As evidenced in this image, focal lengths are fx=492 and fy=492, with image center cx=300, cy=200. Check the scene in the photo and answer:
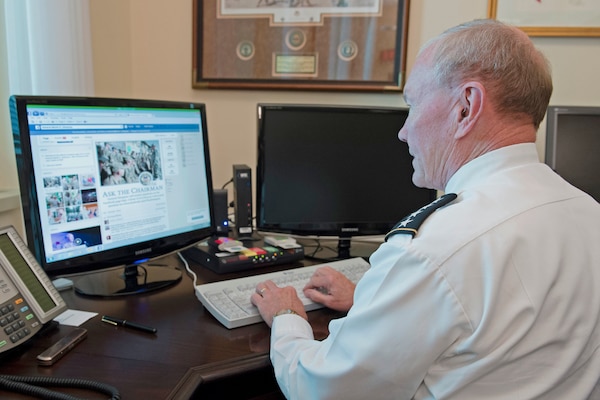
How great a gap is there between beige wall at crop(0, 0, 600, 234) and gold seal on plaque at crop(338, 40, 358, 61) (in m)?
0.13

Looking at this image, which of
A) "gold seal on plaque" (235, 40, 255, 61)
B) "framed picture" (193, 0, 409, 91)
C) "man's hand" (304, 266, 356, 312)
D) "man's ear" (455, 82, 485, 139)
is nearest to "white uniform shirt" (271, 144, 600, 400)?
"man's ear" (455, 82, 485, 139)

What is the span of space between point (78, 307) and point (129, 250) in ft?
0.54

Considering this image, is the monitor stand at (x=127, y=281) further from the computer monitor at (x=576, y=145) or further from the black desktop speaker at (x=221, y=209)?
the computer monitor at (x=576, y=145)

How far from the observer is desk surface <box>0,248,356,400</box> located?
0.79 m

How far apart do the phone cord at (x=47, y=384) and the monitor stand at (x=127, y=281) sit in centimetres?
37

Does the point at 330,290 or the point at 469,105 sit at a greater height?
the point at 469,105

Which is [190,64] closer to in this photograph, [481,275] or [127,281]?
[127,281]

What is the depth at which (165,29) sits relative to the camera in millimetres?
1845

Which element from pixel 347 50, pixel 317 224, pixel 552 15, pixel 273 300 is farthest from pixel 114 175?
pixel 552 15

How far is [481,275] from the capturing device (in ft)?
2.16

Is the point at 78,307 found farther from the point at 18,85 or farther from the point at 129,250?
the point at 18,85

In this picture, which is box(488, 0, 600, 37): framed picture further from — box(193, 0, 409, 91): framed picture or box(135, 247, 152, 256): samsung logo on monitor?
box(135, 247, 152, 256): samsung logo on monitor

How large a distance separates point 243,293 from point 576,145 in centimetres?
113

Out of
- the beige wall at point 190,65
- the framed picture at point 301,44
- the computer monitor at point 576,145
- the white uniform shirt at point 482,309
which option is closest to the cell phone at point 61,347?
the white uniform shirt at point 482,309
